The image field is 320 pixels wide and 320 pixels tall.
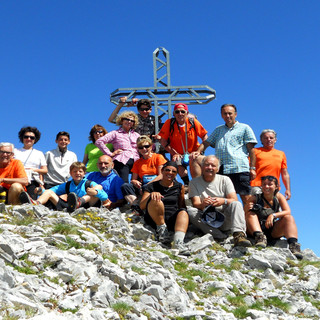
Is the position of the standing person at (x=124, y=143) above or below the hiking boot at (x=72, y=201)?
above

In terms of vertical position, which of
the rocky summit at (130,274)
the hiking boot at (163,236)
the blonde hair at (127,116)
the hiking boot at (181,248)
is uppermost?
the blonde hair at (127,116)

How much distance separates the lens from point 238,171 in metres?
12.7

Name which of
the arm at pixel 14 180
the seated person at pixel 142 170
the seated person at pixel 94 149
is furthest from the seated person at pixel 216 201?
the arm at pixel 14 180

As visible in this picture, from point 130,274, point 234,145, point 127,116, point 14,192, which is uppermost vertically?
point 127,116

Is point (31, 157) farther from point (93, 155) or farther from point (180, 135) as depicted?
point (180, 135)

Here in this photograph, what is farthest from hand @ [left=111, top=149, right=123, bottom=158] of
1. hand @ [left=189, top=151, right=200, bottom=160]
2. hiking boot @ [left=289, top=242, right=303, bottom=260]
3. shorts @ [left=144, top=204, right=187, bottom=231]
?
hiking boot @ [left=289, top=242, right=303, bottom=260]

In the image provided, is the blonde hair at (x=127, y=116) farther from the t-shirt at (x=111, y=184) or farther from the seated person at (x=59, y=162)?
the t-shirt at (x=111, y=184)

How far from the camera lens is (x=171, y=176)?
11758mm

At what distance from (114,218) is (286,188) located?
4.96 meters

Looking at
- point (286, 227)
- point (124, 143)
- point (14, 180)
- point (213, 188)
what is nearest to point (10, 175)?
point (14, 180)

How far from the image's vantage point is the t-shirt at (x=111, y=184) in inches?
531

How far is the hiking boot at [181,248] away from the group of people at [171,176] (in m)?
0.02

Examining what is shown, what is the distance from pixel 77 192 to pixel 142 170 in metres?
1.89

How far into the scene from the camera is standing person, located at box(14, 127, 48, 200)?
13242mm
